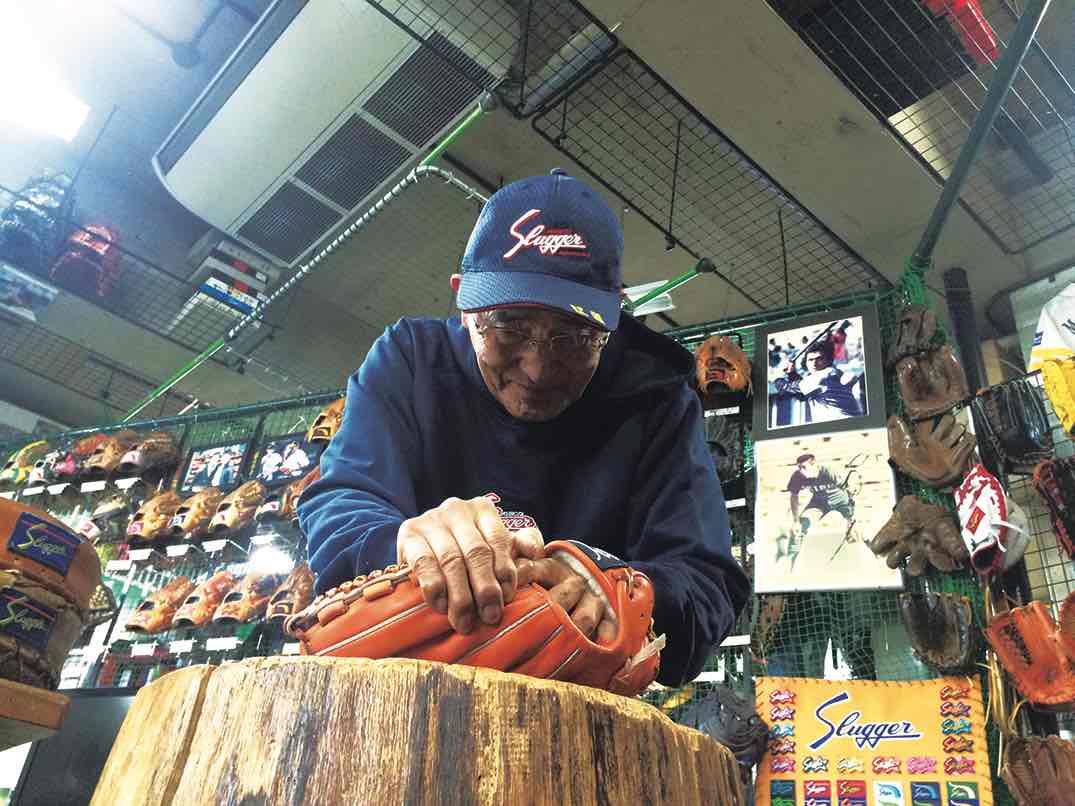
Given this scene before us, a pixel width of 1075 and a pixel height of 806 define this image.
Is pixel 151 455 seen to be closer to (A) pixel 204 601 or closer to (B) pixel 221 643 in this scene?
(A) pixel 204 601

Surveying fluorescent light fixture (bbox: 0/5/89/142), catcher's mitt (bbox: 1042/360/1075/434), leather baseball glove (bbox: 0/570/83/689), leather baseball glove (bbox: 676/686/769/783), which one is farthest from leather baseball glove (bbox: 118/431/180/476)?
catcher's mitt (bbox: 1042/360/1075/434)

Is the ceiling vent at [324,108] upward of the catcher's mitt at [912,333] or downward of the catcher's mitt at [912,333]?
upward

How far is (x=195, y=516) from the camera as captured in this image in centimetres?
470

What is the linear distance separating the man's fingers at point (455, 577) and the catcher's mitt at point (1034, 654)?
2517 millimetres

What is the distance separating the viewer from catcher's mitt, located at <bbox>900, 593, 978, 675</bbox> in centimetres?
265

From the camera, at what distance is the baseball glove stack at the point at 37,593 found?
1.56 meters

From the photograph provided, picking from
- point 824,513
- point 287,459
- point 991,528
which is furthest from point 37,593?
point 287,459

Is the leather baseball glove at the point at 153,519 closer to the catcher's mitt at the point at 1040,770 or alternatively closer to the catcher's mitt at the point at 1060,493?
the catcher's mitt at the point at 1040,770

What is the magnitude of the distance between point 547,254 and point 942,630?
2.35 meters

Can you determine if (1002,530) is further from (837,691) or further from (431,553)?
(431,553)

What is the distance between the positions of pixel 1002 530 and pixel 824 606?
729 mm

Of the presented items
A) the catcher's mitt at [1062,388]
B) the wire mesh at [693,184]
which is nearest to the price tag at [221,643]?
the wire mesh at [693,184]

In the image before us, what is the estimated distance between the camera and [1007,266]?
478cm

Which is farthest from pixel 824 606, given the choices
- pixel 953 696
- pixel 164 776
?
pixel 164 776
